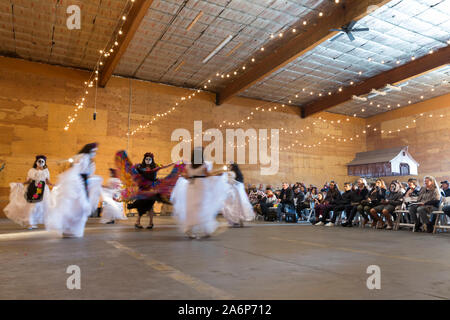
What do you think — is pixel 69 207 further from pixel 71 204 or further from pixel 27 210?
pixel 27 210

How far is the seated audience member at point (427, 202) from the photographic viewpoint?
652 cm

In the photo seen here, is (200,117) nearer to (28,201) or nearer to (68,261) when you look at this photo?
(28,201)

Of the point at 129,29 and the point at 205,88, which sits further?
the point at 205,88

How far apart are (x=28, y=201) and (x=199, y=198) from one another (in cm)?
403

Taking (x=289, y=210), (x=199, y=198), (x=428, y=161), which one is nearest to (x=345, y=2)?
(x=289, y=210)

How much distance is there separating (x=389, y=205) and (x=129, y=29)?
26.9 feet

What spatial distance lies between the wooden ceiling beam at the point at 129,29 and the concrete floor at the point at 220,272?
6734 mm

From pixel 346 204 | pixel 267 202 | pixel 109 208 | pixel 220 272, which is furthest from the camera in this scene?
pixel 267 202

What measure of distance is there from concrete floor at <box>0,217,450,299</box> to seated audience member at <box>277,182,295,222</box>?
6.29 meters

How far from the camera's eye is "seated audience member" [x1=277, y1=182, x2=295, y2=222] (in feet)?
33.4

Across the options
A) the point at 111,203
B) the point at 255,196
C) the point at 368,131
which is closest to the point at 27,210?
the point at 111,203

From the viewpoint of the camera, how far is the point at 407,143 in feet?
54.9

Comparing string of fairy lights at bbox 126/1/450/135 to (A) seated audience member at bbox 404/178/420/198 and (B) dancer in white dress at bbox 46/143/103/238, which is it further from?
(B) dancer in white dress at bbox 46/143/103/238

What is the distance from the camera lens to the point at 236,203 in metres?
7.34
